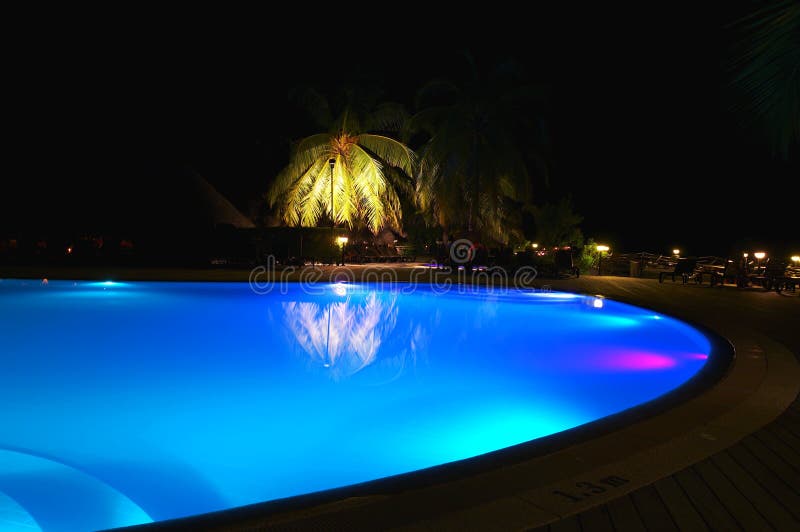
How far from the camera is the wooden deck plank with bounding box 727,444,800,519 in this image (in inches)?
104

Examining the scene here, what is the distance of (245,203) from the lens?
31.9 metres

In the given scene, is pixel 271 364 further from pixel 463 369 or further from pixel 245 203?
pixel 245 203

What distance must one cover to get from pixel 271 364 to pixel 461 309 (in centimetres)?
511

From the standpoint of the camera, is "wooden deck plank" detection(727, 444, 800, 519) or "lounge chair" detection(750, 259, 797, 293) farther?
"lounge chair" detection(750, 259, 797, 293)

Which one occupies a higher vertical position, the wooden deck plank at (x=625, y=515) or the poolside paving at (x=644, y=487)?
the poolside paving at (x=644, y=487)

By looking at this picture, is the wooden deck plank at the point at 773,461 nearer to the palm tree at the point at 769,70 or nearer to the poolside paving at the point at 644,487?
the poolside paving at the point at 644,487

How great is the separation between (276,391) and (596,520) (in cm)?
474

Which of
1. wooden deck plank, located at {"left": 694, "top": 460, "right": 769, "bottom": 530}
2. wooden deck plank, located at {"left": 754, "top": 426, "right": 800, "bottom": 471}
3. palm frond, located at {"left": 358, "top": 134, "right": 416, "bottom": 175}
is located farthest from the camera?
palm frond, located at {"left": 358, "top": 134, "right": 416, "bottom": 175}

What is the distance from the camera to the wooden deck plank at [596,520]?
7.84 feet

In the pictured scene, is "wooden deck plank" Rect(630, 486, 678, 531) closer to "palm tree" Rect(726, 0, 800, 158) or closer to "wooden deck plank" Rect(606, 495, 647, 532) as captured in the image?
"wooden deck plank" Rect(606, 495, 647, 532)

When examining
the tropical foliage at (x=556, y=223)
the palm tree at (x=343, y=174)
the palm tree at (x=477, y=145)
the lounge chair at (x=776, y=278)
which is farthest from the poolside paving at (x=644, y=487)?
the palm tree at (x=343, y=174)

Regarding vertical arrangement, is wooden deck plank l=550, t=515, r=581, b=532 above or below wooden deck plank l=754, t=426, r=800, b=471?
below

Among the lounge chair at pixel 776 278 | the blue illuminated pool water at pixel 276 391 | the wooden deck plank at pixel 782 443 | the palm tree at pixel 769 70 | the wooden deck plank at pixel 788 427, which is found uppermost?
the palm tree at pixel 769 70

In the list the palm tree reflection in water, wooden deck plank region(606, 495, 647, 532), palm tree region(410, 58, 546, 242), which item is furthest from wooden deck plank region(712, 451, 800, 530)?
palm tree region(410, 58, 546, 242)
